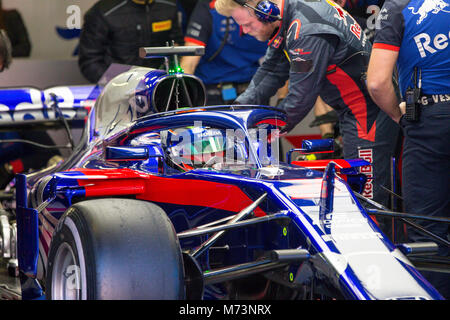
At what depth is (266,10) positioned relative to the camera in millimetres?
3625

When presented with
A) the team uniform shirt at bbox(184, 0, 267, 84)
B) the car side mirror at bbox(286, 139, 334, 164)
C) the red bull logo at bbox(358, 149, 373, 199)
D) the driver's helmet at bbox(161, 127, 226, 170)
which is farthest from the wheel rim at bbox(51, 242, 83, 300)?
the team uniform shirt at bbox(184, 0, 267, 84)

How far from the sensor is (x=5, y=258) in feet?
13.4

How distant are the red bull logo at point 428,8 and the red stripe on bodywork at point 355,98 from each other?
24.4 inches

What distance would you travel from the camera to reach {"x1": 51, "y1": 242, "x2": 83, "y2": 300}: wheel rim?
2439 millimetres

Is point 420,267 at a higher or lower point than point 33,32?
lower

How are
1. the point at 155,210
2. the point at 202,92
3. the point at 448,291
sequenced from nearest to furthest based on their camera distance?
the point at 155,210 → the point at 448,291 → the point at 202,92

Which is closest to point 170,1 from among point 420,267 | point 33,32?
point 33,32

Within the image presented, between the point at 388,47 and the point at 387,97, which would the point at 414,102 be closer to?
the point at 387,97

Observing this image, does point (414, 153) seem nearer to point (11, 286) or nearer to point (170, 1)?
point (11, 286)

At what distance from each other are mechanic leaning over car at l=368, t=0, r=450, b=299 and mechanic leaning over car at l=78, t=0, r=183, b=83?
94.9 inches

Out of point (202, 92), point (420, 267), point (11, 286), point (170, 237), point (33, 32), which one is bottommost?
point (11, 286)

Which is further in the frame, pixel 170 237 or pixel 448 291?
pixel 448 291

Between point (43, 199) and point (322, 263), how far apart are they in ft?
4.23
